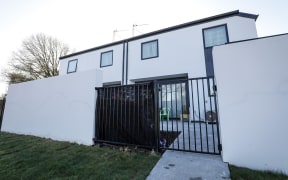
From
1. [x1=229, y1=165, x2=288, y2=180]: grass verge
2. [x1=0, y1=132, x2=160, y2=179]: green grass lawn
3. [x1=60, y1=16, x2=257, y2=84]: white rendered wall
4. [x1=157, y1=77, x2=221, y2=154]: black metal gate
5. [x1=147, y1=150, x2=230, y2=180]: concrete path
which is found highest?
[x1=60, y1=16, x2=257, y2=84]: white rendered wall

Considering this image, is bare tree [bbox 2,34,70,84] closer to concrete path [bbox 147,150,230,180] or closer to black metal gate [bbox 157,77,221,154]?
black metal gate [bbox 157,77,221,154]

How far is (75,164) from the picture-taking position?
241cm

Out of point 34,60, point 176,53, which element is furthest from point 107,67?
point 34,60

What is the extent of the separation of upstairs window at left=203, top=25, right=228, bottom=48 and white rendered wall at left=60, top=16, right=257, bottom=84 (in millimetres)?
202

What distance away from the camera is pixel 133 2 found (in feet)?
19.4

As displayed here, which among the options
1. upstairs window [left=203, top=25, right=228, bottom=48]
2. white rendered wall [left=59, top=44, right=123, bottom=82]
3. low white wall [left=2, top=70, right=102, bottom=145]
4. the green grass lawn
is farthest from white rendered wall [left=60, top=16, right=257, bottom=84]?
the green grass lawn

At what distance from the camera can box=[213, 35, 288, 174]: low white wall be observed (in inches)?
79.9

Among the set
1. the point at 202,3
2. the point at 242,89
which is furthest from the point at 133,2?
the point at 242,89

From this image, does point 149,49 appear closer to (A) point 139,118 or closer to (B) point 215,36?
(B) point 215,36

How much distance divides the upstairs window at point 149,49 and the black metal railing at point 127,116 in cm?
522

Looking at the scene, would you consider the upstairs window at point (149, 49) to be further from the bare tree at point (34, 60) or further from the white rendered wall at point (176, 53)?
the bare tree at point (34, 60)

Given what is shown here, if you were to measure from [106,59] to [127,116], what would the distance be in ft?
24.5

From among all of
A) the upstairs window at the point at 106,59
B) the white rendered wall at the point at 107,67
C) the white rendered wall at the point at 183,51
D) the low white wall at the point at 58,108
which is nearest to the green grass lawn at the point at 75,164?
the low white wall at the point at 58,108

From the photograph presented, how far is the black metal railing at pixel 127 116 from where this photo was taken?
9.93 feet
